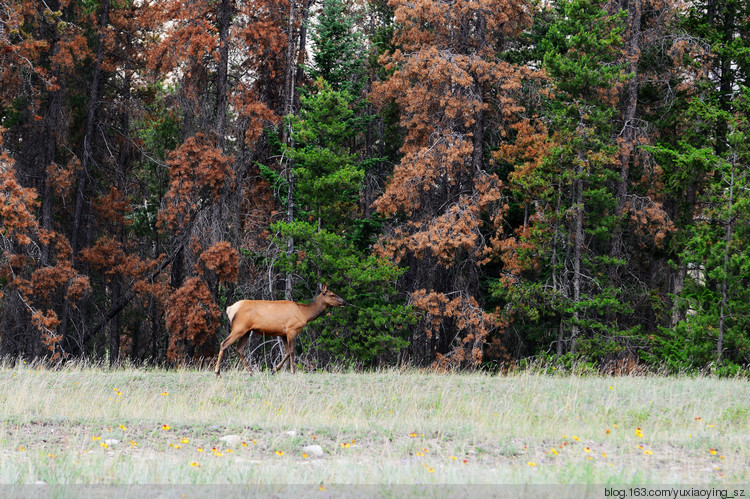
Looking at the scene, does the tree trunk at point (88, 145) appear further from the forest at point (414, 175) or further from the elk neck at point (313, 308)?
the elk neck at point (313, 308)

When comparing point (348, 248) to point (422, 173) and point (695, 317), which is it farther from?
point (695, 317)

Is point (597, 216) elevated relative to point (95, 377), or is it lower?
elevated

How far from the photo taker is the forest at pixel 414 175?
22.5m

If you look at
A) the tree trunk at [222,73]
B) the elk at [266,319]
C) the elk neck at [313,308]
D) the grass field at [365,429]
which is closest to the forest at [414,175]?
the tree trunk at [222,73]

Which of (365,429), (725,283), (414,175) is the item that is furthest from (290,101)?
(365,429)

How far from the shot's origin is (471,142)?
25312 mm

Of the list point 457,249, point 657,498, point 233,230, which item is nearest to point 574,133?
point 457,249

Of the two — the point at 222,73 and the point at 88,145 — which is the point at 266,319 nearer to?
the point at 222,73

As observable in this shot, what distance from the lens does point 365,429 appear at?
936cm

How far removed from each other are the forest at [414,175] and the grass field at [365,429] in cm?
861

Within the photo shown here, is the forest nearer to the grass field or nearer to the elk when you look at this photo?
the elk

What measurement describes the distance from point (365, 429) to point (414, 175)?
50.4 ft

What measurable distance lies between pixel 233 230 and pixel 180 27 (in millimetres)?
6822

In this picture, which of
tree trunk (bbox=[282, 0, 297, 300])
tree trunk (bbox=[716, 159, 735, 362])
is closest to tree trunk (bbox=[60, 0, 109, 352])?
tree trunk (bbox=[282, 0, 297, 300])
